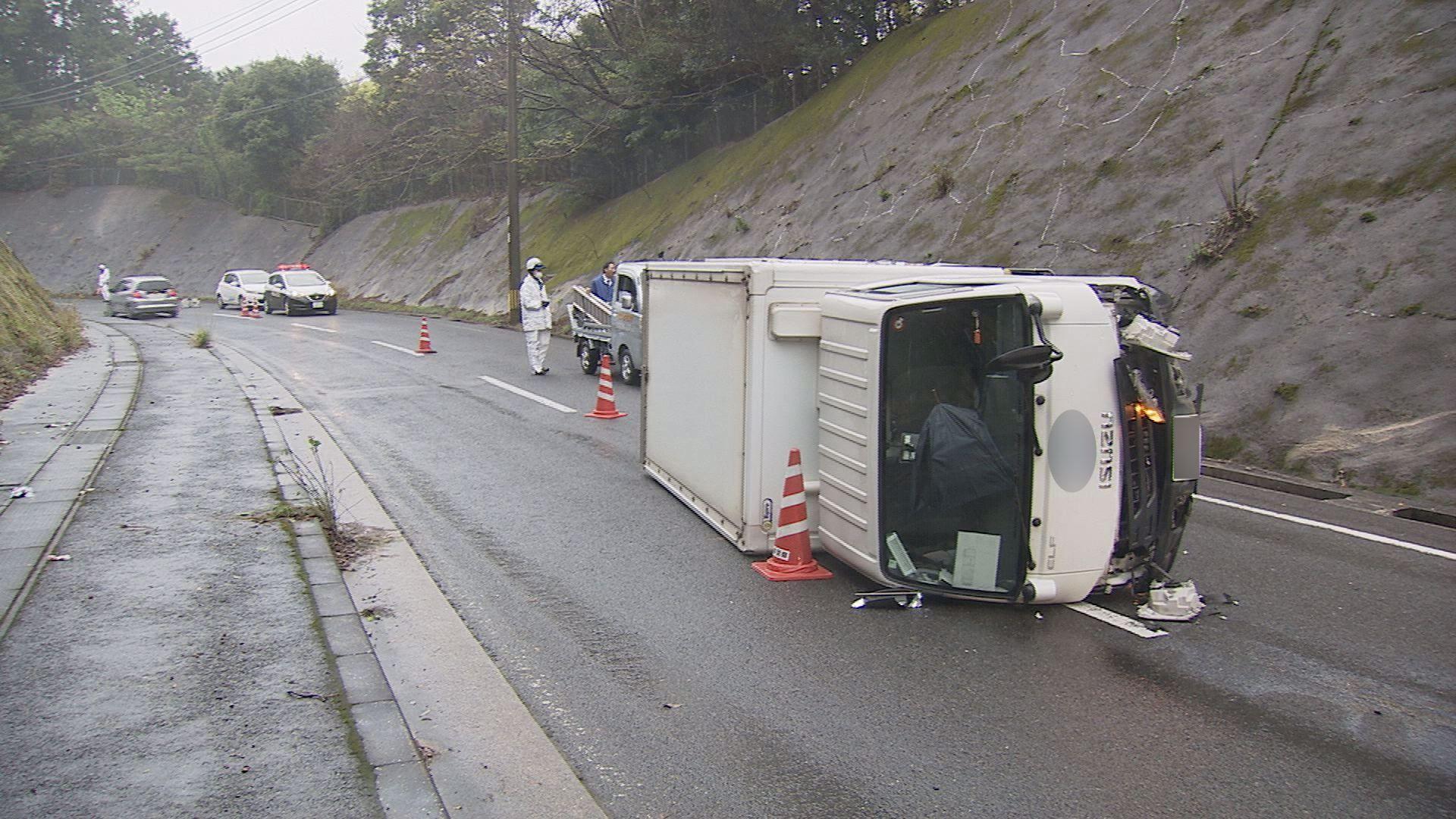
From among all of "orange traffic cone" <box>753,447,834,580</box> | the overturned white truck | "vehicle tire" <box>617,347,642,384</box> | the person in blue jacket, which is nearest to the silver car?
the person in blue jacket

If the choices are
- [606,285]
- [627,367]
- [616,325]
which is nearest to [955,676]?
[627,367]

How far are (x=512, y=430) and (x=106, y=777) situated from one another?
336 inches

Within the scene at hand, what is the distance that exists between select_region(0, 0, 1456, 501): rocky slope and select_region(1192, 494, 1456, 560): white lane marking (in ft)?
5.31

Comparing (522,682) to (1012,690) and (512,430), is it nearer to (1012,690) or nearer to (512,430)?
(1012,690)

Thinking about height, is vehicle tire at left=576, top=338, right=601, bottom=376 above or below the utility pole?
below

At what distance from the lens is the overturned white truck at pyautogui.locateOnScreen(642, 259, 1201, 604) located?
5754 mm

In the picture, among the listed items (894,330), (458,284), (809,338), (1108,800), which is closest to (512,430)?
(809,338)

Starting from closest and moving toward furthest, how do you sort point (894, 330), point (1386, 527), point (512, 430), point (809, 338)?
point (894, 330) → point (809, 338) → point (1386, 527) → point (512, 430)

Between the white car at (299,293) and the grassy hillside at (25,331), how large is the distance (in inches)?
395

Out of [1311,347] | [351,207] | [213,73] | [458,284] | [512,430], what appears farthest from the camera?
[213,73]

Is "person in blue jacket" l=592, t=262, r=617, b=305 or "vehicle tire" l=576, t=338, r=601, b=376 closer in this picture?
"person in blue jacket" l=592, t=262, r=617, b=305

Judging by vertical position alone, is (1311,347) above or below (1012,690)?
above

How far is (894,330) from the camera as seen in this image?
618cm

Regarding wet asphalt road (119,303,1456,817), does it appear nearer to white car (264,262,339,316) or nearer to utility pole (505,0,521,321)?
utility pole (505,0,521,321)
